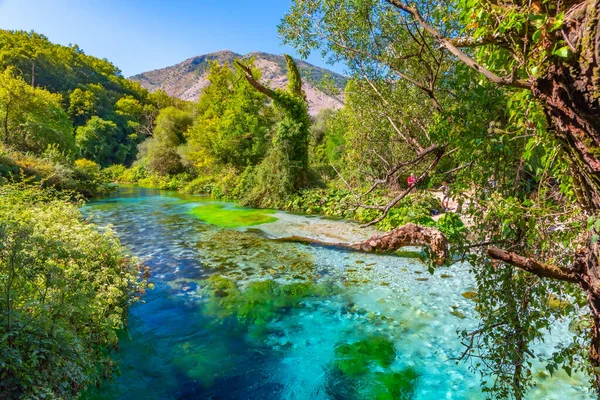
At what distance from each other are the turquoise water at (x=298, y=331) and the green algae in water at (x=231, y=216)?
198 inches

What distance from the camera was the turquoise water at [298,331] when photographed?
4305mm

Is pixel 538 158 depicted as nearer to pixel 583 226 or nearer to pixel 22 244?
pixel 583 226

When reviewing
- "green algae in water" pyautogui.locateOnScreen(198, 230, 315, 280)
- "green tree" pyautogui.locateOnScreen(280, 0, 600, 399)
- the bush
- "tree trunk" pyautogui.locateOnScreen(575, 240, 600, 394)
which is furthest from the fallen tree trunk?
the bush

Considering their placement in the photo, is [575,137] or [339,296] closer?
[575,137]

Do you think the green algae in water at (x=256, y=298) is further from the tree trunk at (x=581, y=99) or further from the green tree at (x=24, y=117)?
the green tree at (x=24, y=117)

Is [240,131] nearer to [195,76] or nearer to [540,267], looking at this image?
[540,267]

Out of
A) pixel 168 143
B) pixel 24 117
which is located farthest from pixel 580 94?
pixel 168 143

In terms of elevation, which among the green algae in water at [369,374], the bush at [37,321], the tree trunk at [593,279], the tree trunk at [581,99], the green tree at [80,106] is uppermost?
the green tree at [80,106]

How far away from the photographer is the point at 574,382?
426cm

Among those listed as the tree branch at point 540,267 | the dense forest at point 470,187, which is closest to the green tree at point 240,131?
the dense forest at point 470,187

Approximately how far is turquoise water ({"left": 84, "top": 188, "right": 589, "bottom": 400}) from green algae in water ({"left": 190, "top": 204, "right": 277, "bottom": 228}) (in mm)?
5017

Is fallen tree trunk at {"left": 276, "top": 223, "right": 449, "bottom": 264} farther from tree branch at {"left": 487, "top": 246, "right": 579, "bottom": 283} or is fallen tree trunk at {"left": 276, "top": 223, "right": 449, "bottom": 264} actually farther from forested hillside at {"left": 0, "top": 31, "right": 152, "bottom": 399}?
tree branch at {"left": 487, "top": 246, "right": 579, "bottom": 283}

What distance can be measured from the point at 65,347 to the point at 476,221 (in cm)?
369

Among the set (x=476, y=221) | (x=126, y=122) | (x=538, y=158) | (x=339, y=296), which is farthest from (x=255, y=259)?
(x=126, y=122)
